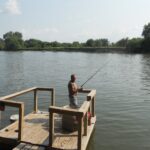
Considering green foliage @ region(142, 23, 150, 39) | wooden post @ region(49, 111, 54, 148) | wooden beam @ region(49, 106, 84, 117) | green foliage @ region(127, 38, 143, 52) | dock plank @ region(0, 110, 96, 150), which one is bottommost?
dock plank @ region(0, 110, 96, 150)

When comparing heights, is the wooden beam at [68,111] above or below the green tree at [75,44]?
below

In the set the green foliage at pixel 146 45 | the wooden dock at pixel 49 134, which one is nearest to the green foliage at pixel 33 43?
the green foliage at pixel 146 45

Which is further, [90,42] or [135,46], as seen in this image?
[90,42]

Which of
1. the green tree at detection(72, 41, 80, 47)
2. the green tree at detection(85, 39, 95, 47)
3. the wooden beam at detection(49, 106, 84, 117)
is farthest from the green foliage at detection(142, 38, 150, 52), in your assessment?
the wooden beam at detection(49, 106, 84, 117)

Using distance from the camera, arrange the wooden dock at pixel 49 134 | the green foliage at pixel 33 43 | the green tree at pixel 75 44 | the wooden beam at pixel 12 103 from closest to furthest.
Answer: the wooden dock at pixel 49 134, the wooden beam at pixel 12 103, the green foliage at pixel 33 43, the green tree at pixel 75 44

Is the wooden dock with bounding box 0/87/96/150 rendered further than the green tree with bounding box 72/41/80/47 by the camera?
No

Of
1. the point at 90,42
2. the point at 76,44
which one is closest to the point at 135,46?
the point at 90,42

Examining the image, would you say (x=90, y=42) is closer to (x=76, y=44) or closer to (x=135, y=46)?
(x=76, y=44)

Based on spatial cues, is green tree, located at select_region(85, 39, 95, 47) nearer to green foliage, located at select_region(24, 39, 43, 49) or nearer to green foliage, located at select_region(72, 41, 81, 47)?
green foliage, located at select_region(72, 41, 81, 47)

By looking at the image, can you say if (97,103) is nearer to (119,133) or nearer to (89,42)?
(119,133)

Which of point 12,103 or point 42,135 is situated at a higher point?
point 12,103

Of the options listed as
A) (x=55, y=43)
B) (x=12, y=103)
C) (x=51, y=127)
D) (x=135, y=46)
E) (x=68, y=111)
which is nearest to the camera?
(x=68, y=111)

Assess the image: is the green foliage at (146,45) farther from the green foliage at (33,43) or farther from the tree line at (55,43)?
the green foliage at (33,43)

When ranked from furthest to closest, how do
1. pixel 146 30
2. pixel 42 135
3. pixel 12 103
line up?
pixel 146 30 → pixel 42 135 → pixel 12 103
